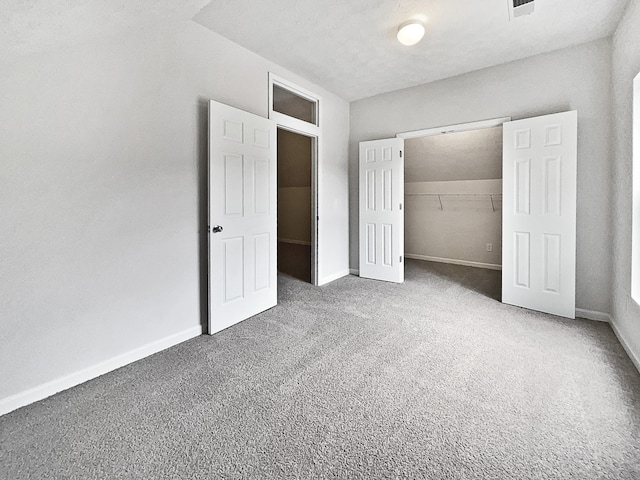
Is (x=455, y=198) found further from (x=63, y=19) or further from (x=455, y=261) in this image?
(x=63, y=19)

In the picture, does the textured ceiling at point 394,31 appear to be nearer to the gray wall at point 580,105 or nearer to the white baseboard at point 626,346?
the gray wall at point 580,105

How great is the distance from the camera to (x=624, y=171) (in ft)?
8.14

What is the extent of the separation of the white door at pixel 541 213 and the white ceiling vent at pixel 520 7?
1002 mm

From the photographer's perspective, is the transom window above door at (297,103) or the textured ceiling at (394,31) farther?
the transom window above door at (297,103)

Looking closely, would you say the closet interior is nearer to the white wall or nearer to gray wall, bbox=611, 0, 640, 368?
gray wall, bbox=611, 0, 640, 368

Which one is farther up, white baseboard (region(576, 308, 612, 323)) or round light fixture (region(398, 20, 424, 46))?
round light fixture (region(398, 20, 424, 46))

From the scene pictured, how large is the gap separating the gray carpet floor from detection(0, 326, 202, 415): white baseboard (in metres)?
0.07

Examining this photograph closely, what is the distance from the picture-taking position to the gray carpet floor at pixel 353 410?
4.39 ft

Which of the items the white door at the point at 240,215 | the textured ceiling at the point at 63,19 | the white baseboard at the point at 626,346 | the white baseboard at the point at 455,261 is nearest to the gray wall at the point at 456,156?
the white baseboard at the point at 455,261

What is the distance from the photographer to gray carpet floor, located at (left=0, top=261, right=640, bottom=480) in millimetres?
1339

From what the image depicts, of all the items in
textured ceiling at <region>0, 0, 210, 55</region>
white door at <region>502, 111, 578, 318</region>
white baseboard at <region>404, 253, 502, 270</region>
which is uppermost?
textured ceiling at <region>0, 0, 210, 55</region>

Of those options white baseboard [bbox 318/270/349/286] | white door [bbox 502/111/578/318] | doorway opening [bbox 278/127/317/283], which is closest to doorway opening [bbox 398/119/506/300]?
white door [bbox 502/111/578/318]

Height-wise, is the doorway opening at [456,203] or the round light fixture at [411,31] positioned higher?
the round light fixture at [411,31]

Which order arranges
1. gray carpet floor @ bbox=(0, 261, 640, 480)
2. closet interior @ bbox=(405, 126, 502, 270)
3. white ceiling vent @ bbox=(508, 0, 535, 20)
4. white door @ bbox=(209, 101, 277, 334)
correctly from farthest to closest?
1. closet interior @ bbox=(405, 126, 502, 270)
2. white door @ bbox=(209, 101, 277, 334)
3. white ceiling vent @ bbox=(508, 0, 535, 20)
4. gray carpet floor @ bbox=(0, 261, 640, 480)
